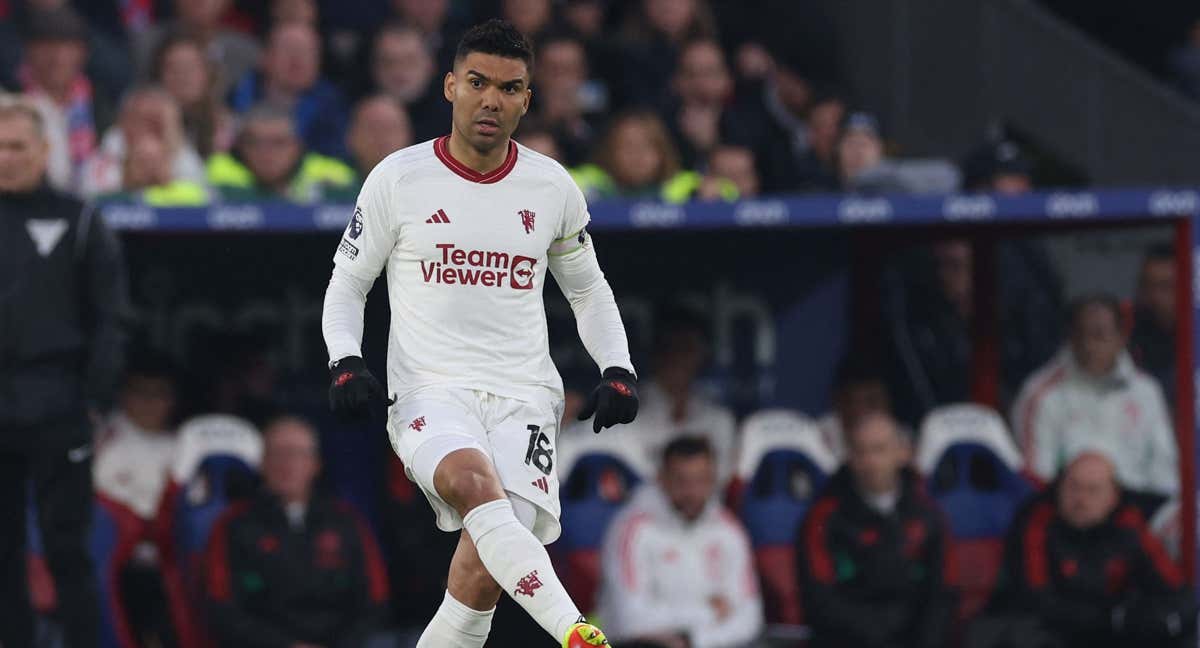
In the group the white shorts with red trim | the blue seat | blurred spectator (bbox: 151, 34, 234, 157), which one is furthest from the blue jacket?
the white shorts with red trim

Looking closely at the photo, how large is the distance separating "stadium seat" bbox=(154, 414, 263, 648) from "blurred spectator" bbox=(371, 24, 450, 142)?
1.76m

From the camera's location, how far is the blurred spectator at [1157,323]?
1026 cm

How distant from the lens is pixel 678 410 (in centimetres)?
990

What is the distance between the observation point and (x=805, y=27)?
42.8ft

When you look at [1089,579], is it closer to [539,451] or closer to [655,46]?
[655,46]

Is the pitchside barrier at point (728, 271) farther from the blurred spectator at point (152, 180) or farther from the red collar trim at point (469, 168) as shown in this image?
the red collar trim at point (469, 168)

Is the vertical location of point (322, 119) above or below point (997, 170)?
above

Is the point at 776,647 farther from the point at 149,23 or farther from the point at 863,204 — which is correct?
the point at 149,23

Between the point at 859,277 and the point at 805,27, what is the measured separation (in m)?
2.43

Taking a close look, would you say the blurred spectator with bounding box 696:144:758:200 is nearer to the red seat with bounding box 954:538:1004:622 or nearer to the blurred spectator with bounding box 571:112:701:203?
the blurred spectator with bounding box 571:112:701:203

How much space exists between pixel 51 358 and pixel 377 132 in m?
2.47

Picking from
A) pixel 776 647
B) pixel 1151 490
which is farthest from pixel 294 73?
pixel 1151 490

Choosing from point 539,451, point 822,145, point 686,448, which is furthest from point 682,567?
point 539,451

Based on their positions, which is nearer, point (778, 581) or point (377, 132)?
point (377, 132)
